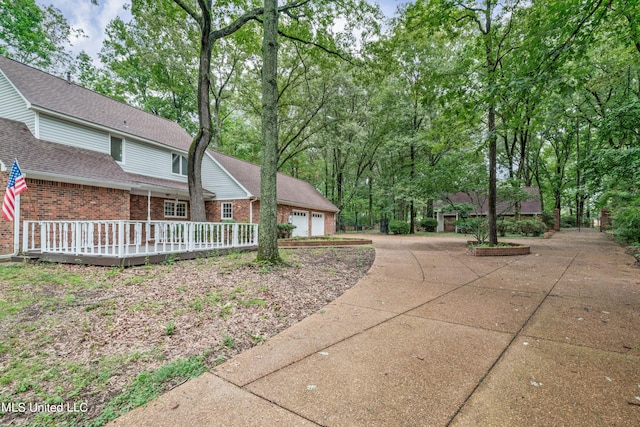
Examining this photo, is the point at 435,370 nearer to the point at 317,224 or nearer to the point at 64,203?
the point at 64,203

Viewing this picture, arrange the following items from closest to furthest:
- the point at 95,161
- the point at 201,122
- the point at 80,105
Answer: the point at 201,122
the point at 95,161
the point at 80,105

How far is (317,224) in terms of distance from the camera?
20422 millimetres

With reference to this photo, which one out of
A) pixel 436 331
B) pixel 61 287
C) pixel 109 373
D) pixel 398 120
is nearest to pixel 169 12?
pixel 61 287

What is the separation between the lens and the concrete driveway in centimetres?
181

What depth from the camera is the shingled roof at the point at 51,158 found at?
7980 millimetres

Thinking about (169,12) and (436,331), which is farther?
(169,12)

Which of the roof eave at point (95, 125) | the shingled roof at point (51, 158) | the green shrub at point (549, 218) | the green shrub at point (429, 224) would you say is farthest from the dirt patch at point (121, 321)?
the green shrub at point (549, 218)

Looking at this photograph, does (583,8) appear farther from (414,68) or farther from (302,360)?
(414,68)

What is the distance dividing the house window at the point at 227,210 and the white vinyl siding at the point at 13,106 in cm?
763

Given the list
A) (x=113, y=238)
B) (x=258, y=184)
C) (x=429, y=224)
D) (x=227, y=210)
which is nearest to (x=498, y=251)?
(x=113, y=238)

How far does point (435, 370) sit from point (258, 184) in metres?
14.4

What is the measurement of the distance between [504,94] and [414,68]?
2000 cm

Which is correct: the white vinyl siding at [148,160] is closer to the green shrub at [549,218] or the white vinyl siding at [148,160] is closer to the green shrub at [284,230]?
the green shrub at [284,230]

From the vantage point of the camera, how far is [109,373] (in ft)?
7.63
